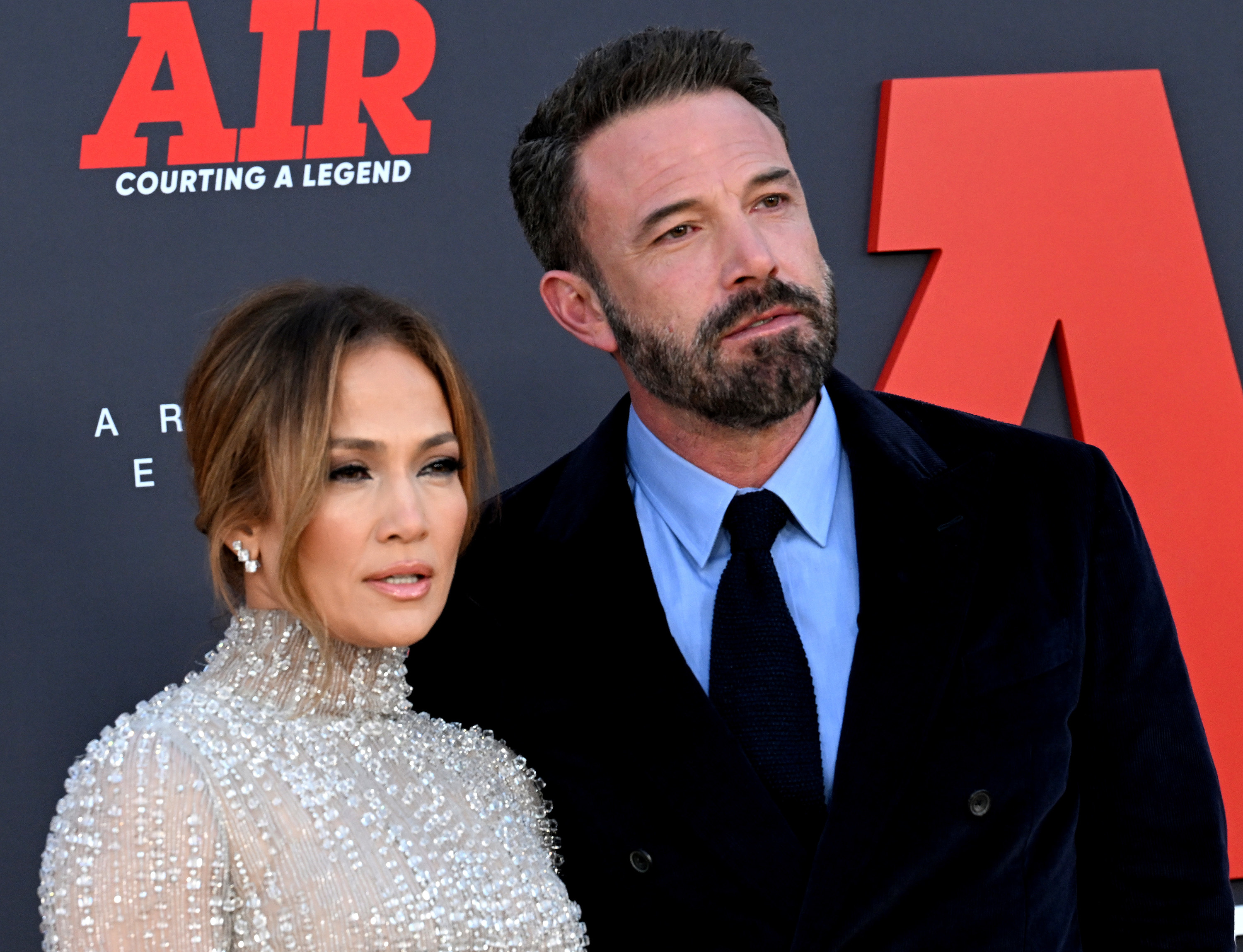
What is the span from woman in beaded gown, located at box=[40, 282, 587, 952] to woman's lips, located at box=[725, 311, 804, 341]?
0.35m

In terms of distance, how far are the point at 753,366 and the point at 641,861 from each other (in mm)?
602

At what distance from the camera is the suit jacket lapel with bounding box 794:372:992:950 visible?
4.80 ft

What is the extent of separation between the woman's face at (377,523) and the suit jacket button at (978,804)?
2.08 ft

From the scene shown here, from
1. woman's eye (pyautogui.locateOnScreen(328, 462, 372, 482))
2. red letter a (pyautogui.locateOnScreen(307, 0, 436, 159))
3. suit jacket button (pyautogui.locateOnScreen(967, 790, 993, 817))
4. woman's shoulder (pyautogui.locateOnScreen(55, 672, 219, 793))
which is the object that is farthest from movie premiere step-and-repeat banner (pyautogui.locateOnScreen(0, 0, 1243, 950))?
suit jacket button (pyautogui.locateOnScreen(967, 790, 993, 817))

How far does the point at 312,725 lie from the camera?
149 centimetres

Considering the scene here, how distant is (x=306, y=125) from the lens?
2.32m

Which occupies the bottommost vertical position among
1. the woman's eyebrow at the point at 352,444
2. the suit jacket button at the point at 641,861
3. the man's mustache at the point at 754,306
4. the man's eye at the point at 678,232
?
the suit jacket button at the point at 641,861

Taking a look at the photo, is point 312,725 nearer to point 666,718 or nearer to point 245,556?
point 245,556

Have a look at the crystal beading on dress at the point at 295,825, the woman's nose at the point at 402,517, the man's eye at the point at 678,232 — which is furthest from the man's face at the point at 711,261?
the crystal beading on dress at the point at 295,825

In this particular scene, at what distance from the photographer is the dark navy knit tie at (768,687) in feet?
4.97

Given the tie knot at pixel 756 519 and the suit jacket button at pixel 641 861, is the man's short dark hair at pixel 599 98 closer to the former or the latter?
the tie knot at pixel 756 519

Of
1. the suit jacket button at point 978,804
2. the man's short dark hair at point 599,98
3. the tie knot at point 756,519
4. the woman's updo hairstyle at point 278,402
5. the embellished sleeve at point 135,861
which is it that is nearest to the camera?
the embellished sleeve at point 135,861

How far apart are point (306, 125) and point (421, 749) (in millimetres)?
1236

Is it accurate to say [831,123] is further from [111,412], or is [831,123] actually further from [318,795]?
[318,795]
